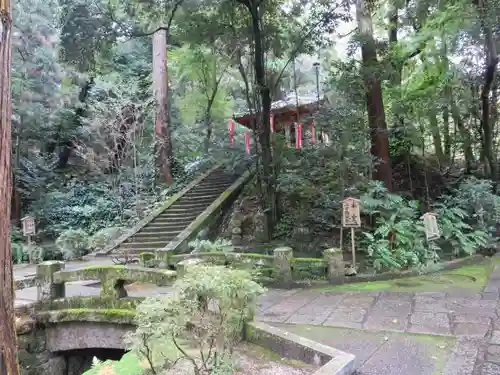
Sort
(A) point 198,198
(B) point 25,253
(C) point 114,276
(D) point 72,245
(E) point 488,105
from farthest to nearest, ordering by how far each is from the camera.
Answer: (A) point 198,198 < (B) point 25,253 < (D) point 72,245 < (E) point 488,105 < (C) point 114,276

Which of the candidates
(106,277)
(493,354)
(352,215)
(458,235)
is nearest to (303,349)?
(493,354)

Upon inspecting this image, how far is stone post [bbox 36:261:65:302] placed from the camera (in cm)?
666

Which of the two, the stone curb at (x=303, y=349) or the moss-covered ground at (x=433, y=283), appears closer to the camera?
the stone curb at (x=303, y=349)

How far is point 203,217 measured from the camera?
12.5 metres

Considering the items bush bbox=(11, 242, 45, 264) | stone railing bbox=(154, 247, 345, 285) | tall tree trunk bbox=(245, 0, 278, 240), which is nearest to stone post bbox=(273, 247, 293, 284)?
stone railing bbox=(154, 247, 345, 285)

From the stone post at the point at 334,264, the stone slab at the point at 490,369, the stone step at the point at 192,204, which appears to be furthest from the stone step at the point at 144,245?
the stone slab at the point at 490,369

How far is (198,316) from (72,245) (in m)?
10.9

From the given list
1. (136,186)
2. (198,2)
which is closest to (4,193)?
(198,2)

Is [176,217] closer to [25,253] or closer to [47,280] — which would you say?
[25,253]

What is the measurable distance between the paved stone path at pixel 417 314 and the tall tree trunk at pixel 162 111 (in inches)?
398

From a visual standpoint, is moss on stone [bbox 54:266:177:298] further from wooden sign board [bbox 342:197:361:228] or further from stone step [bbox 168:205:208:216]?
stone step [bbox 168:205:208:216]

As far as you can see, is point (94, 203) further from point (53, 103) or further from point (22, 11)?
point (22, 11)

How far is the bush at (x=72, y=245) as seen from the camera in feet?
41.8

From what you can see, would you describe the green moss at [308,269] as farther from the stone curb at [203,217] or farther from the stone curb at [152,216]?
the stone curb at [152,216]
